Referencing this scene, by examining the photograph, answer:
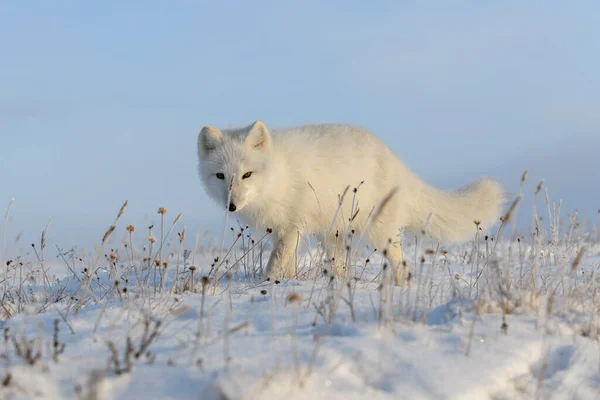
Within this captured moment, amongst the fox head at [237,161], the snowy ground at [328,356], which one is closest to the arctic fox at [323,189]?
the fox head at [237,161]

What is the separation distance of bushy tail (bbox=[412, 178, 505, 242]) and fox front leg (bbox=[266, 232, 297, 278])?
1552mm

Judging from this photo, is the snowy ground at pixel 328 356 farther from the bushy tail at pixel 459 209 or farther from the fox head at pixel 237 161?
the bushy tail at pixel 459 209

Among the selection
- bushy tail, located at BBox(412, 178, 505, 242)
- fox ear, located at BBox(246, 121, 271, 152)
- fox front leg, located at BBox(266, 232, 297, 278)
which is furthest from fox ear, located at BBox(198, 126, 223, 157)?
bushy tail, located at BBox(412, 178, 505, 242)

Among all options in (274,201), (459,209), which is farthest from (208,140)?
(459,209)

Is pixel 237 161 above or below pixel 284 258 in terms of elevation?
above

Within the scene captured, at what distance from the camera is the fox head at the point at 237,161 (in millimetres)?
5414

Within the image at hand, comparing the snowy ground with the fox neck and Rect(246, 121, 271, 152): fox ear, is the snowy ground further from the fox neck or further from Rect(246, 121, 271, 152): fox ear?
Rect(246, 121, 271, 152): fox ear

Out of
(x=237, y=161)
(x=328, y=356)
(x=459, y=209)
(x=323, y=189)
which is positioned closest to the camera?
(x=328, y=356)

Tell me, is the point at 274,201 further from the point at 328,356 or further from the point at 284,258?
the point at 328,356

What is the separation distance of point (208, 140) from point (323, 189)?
128cm

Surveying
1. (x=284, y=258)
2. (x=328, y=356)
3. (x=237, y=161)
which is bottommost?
(x=328, y=356)

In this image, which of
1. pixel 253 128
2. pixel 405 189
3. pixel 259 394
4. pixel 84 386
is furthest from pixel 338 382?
pixel 405 189

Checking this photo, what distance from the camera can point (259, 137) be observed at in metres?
5.67

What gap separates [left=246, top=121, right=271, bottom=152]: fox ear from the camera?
18.4 ft
